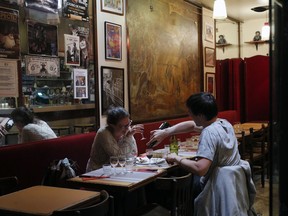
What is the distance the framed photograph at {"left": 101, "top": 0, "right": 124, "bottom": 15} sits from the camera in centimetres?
497

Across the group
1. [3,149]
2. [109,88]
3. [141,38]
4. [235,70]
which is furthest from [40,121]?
[235,70]

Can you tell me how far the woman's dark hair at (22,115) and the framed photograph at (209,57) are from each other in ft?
15.4

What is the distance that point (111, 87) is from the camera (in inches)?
201

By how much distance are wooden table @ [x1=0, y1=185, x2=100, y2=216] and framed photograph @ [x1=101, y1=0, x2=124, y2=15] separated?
309 cm

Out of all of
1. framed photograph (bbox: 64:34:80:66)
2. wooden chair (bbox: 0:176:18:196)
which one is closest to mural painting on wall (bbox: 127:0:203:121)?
framed photograph (bbox: 64:34:80:66)

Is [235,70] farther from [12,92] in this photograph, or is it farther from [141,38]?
[12,92]

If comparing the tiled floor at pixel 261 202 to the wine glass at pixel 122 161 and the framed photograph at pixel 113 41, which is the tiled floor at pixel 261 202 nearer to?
the wine glass at pixel 122 161

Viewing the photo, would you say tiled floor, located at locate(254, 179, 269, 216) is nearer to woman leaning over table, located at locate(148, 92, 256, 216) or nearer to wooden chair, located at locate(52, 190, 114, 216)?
woman leaning over table, located at locate(148, 92, 256, 216)

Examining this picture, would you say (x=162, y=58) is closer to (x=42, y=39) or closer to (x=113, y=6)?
(x=113, y=6)

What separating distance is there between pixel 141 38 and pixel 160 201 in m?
2.87

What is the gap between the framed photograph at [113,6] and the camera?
4.97 metres

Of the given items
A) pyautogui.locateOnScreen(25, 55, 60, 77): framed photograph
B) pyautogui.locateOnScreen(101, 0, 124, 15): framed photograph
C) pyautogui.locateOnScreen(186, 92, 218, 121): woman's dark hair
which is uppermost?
pyautogui.locateOnScreen(101, 0, 124, 15): framed photograph

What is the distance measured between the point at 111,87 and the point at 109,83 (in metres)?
0.07

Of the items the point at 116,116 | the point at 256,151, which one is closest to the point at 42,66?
the point at 116,116
